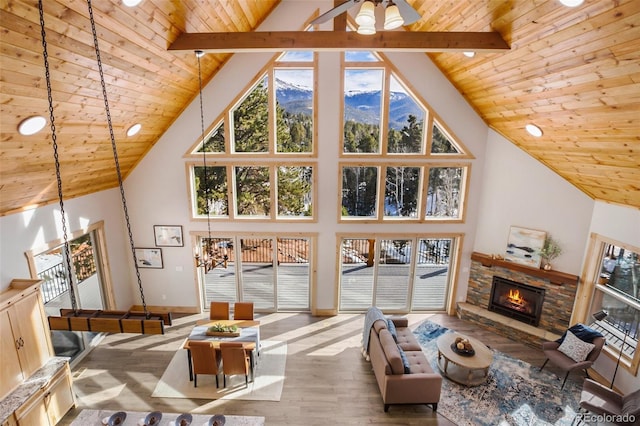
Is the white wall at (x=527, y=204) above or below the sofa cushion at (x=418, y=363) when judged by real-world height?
above

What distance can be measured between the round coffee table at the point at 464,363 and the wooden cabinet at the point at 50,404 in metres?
6.04

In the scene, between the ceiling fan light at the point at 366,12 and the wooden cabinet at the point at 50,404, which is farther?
the wooden cabinet at the point at 50,404

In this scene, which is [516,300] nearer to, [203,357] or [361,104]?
[361,104]

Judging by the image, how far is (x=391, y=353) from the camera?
16.5 ft

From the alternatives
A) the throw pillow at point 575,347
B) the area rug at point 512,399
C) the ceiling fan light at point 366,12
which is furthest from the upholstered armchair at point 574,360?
the ceiling fan light at point 366,12

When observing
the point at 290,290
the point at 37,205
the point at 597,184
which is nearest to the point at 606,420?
the point at 597,184

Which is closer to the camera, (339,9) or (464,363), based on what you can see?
(339,9)

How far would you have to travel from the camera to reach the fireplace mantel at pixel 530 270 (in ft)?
21.0

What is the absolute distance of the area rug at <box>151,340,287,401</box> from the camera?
531 cm

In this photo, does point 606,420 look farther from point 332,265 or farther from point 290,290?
point 290,290

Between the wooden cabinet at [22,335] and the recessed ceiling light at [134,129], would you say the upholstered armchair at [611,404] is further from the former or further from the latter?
the recessed ceiling light at [134,129]

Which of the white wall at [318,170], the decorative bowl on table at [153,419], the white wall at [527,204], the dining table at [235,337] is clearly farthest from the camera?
the white wall at [318,170]

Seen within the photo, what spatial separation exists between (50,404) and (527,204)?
8.91 meters

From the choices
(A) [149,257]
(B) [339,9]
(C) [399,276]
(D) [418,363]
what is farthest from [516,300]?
(A) [149,257]
